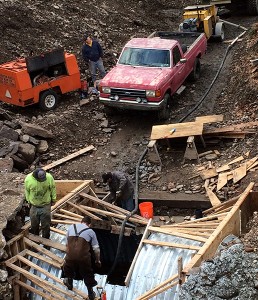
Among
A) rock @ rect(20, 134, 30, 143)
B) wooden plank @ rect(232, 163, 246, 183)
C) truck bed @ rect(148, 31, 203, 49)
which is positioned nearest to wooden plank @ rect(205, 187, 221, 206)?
wooden plank @ rect(232, 163, 246, 183)

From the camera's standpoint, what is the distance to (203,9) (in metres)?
23.1

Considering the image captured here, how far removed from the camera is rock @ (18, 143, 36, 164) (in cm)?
1524

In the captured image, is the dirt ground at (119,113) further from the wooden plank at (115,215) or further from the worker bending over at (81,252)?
the worker bending over at (81,252)

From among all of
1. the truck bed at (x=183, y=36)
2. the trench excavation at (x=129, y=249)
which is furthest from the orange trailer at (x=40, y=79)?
the trench excavation at (x=129, y=249)

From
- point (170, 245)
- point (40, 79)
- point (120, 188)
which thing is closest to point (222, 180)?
point (120, 188)

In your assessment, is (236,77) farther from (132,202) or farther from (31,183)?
(31,183)

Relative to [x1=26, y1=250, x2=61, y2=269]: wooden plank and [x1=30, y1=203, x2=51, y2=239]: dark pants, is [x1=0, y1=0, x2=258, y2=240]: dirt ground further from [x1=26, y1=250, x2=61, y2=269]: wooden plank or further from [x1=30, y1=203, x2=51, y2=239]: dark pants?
[x1=26, y1=250, x2=61, y2=269]: wooden plank

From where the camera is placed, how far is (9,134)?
15.6 meters

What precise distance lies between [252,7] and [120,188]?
16.9 meters

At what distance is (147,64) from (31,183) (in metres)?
7.53

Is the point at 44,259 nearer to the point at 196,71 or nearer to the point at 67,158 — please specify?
the point at 67,158

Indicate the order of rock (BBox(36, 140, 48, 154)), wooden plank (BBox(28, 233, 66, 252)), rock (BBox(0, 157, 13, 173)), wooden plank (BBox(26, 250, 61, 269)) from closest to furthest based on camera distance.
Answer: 1. wooden plank (BBox(26, 250, 61, 269))
2. wooden plank (BBox(28, 233, 66, 252))
3. rock (BBox(0, 157, 13, 173))
4. rock (BBox(36, 140, 48, 154))

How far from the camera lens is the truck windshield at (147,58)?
17.1 metres

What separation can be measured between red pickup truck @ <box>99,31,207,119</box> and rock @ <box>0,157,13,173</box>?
3556 millimetres
